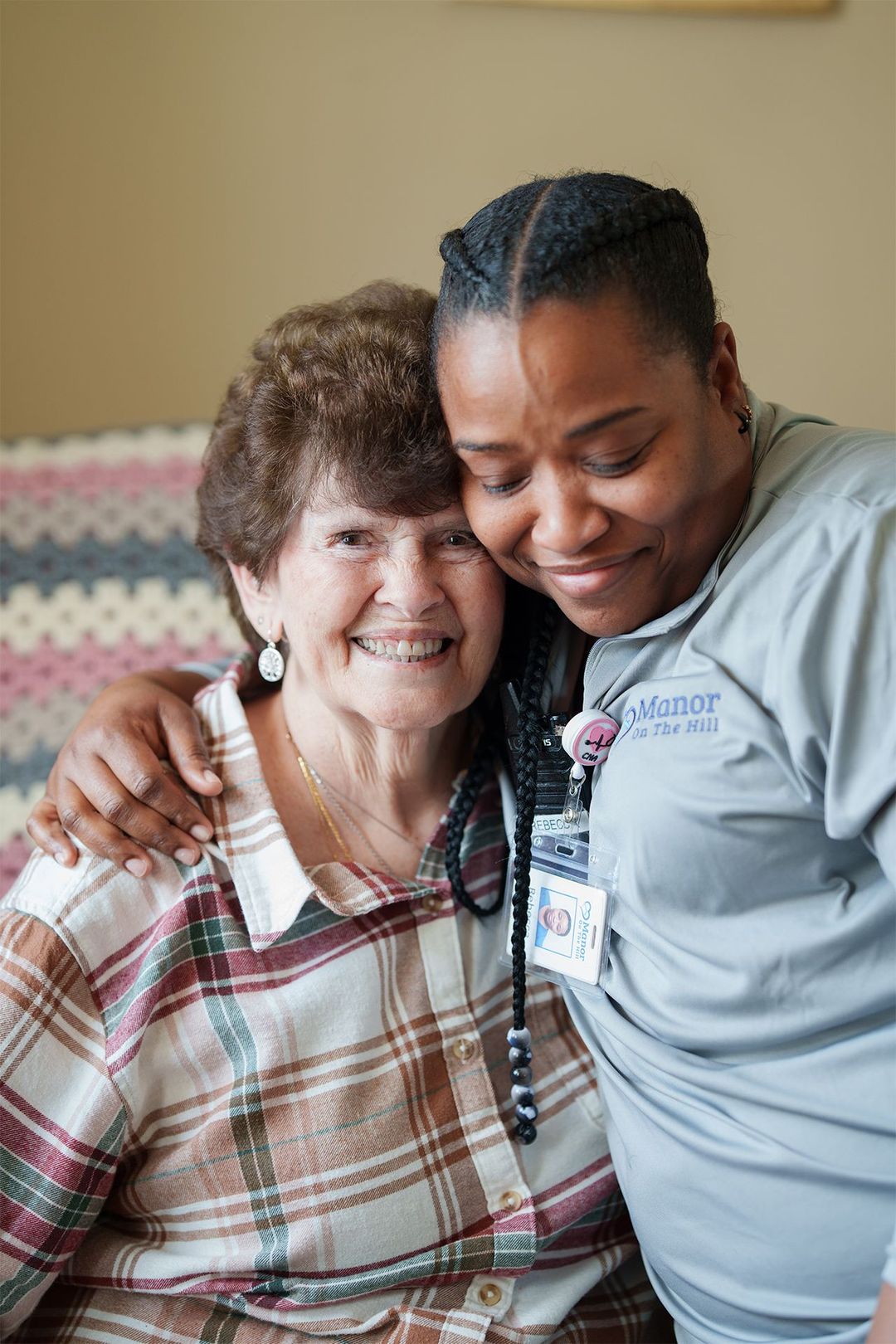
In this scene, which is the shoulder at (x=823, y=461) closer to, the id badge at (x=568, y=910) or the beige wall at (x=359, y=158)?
the id badge at (x=568, y=910)

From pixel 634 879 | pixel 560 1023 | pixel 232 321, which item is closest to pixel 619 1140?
pixel 560 1023

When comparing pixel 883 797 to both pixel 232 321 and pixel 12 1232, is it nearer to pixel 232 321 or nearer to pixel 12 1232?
pixel 12 1232

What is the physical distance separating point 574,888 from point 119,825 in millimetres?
534

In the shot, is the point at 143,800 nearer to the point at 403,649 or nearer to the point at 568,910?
the point at 403,649

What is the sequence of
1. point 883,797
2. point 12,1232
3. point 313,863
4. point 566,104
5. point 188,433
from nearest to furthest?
point 883,797, point 12,1232, point 313,863, point 188,433, point 566,104

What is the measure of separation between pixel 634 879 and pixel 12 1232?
0.77 meters

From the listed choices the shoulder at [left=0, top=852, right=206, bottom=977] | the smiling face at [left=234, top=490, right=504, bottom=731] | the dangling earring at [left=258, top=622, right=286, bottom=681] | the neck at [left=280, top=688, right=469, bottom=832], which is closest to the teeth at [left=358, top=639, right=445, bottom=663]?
the smiling face at [left=234, top=490, right=504, bottom=731]

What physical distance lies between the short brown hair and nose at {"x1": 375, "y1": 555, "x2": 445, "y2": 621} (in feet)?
0.19

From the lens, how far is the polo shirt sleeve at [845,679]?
99 cm

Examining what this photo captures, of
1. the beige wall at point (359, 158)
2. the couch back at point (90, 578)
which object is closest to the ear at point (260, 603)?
the couch back at point (90, 578)

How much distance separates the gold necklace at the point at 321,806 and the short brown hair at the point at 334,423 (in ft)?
0.85

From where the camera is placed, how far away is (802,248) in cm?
228

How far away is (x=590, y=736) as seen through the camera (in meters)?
1.26

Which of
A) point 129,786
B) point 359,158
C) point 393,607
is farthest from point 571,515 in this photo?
point 359,158
